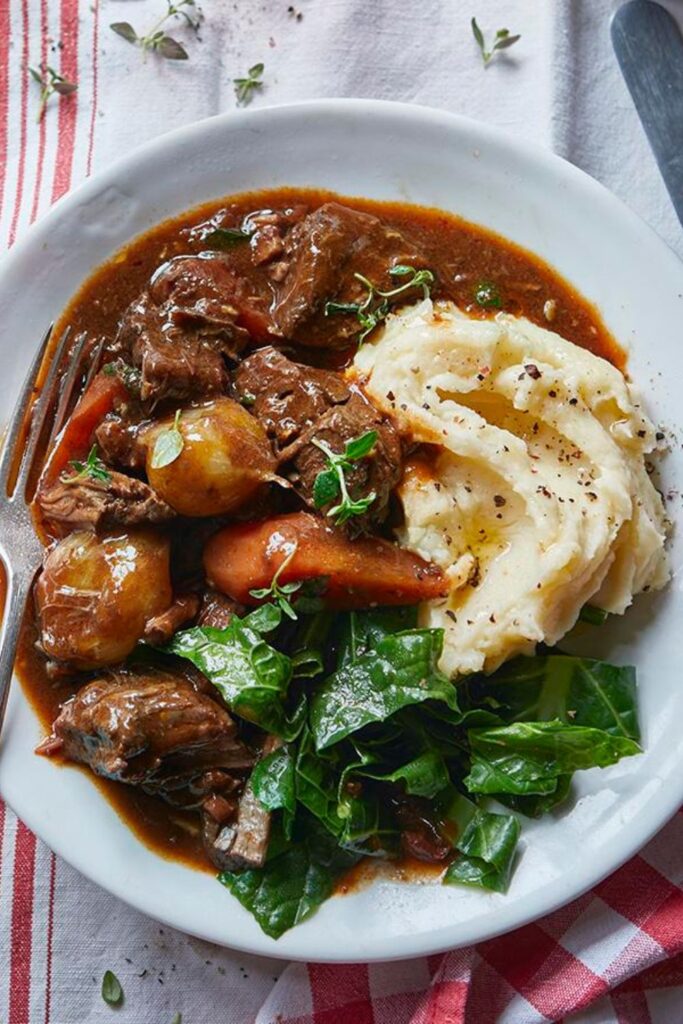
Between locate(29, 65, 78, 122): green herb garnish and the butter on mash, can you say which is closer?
the butter on mash

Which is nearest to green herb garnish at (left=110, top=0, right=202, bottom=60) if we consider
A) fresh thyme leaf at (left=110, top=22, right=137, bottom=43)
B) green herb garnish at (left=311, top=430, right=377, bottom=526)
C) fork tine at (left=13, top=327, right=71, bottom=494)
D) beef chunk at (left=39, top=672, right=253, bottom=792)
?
fresh thyme leaf at (left=110, top=22, right=137, bottom=43)

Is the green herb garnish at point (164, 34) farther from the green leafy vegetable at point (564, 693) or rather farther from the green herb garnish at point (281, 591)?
the green leafy vegetable at point (564, 693)

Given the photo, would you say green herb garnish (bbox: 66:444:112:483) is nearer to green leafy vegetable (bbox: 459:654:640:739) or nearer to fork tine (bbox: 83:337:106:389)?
fork tine (bbox: 83:337:106:389)

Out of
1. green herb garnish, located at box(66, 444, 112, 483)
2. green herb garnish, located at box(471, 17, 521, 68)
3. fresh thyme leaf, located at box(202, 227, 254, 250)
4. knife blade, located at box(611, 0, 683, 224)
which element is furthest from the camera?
green herb garnish, located at box(471, 17, 521, 68)

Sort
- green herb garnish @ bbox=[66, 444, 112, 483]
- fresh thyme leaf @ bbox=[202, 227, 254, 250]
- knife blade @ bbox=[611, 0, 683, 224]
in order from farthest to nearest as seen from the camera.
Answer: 1. knife blade @ bbox=[611, 0, 683, 224]
2. fresh thyme leaf @ bbox=[202, 227, 254, 250]
3. green herb garnish @ bbox=[66, 444, 112, 483]

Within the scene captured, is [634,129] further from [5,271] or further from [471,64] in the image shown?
[5,271]

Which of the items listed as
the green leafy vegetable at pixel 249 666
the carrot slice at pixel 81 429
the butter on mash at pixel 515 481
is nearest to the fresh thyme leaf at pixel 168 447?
the carrot slice at pixel 81 429
